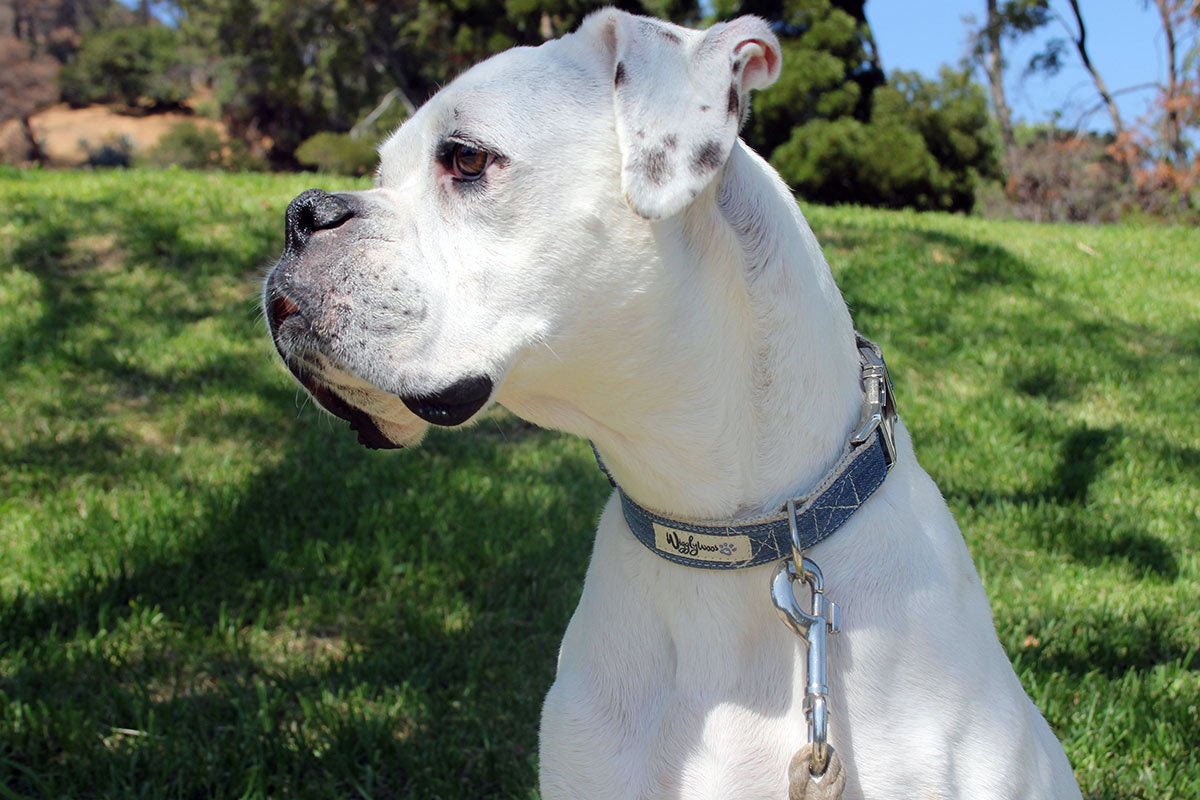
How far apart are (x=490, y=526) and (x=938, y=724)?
269 centimetres

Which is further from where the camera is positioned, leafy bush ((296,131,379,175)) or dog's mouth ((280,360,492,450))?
leafy bush ((296,131,379,175))

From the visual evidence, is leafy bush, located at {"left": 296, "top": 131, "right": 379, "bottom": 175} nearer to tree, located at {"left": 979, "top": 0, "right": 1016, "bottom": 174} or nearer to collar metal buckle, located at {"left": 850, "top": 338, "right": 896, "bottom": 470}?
tree, located at {"left": 979, "top": 0, "right": 1016, "bottom": 174}

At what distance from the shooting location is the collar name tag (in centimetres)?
207

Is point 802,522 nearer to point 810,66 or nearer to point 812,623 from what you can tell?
point 812,623

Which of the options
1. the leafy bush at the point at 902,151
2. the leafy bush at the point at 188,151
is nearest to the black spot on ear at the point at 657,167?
the leafy bush at the point at 902,151

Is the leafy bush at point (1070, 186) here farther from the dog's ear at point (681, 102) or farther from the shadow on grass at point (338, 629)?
the dog's ear at point (681, 102)

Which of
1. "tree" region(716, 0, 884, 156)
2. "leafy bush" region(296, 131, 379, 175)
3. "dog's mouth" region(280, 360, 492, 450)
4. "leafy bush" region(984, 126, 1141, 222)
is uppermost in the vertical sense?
"dog's mouth" region(280, 360, 492, 450)

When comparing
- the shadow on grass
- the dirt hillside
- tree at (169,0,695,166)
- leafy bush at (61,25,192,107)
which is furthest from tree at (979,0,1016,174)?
leafy bush at (61,25,192,107)

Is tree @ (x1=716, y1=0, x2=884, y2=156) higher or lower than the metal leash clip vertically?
lower

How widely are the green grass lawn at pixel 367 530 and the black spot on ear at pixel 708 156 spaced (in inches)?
73.9

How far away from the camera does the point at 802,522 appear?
203 cm

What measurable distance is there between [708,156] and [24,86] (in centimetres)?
3911

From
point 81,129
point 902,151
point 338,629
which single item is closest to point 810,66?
point 902,151

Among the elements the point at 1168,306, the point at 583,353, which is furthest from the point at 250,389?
the point at 1168,306
